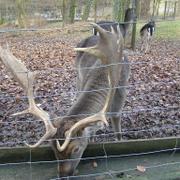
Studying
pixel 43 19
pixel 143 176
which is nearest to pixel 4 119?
pixel 143 176

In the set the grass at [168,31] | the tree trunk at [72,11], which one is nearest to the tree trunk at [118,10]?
the grass at [168,31]

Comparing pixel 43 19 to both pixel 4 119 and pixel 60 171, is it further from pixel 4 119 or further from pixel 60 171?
pixel 60 171

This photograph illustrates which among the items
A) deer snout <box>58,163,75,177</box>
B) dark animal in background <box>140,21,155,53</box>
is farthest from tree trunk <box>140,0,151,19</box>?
deer snout <box>58,163,75,177</box>

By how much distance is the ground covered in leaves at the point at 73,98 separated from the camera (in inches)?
222

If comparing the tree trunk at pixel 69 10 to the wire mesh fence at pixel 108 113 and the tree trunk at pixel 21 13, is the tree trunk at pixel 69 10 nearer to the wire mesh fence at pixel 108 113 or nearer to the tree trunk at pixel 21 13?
the tree trunk at pixel 21 13

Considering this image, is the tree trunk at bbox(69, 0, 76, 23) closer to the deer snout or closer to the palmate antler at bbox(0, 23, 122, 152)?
the palmate antler at bbox(0, 23, 122, 152)

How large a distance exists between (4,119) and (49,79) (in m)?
2.66

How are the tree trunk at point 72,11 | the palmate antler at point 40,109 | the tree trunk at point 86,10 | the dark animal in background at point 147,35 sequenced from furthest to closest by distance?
the tree trunk at point 86,10, the tree trunk at point 72,11, the dark animal in background at point 147,35, the palmate antler at point 40,109

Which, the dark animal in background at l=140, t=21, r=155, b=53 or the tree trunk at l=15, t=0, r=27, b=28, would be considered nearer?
the dark animal in background at l=140, t=21, r=155, b=53

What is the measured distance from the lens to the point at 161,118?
612cm

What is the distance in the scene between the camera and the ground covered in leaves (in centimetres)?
563

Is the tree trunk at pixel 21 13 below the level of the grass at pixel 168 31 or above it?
above

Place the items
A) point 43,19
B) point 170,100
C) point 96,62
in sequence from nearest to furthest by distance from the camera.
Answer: point 96,62, point 170,100, point 43,19

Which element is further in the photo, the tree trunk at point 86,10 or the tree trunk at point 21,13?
the tree trunk at point 86,10
